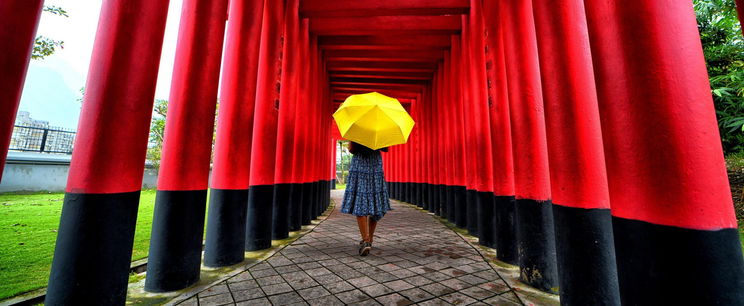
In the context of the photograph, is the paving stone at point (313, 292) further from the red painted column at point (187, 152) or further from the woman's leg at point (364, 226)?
the woman's leg at point (364, 226)

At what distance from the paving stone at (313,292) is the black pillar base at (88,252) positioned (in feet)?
4.61

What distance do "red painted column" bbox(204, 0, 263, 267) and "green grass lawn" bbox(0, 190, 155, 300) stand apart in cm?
172

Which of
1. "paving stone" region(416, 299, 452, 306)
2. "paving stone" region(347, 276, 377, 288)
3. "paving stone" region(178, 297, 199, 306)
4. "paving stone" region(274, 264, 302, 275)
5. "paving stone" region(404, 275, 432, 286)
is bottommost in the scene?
"paving stone" region(178, 297, 199, 306)

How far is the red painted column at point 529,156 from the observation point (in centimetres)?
302

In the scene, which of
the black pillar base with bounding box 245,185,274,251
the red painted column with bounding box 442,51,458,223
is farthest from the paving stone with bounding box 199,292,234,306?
the red painted column with bounding box 442,51,458,223

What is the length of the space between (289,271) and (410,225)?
13.8 feet

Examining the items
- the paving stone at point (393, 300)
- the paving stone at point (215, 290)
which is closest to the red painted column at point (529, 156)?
the paving stone at point (393, 300)

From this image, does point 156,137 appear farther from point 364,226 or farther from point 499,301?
A: point 499,301

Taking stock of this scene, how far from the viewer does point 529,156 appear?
10.5 feet

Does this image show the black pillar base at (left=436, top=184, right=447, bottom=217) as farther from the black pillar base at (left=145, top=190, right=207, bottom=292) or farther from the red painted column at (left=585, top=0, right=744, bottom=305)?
the red painted column at (left=585, top=0, right=744, bottom=305)

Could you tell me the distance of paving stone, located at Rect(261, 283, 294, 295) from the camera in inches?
108

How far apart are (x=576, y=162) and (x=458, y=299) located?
157 cm

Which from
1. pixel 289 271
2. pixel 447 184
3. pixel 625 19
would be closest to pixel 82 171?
pixel 289 271

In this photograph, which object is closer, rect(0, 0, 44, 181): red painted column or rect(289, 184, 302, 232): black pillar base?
rect(0, 0, 44, 181): red painted column
